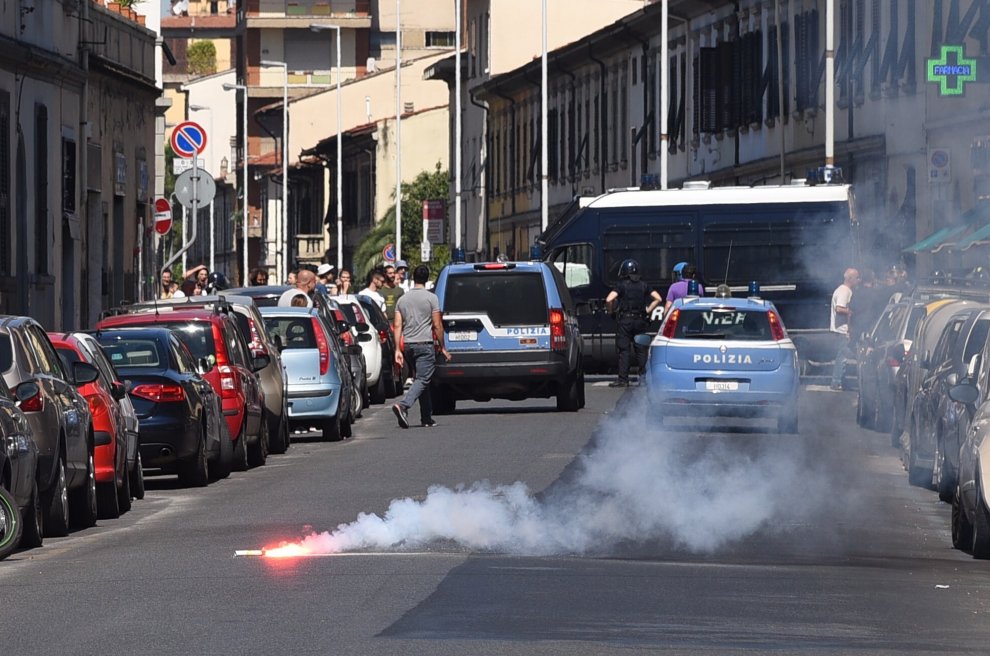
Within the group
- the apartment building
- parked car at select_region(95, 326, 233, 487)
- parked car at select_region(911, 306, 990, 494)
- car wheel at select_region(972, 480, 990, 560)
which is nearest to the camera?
car wheel at select_region(972, 480, 990, 560)

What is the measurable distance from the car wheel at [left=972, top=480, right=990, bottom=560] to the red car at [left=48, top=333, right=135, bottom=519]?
632 centimetres

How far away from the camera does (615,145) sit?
70.9 meters

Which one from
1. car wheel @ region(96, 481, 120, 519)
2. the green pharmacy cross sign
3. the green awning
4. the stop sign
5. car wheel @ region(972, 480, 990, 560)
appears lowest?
car wheel @ region(96, 481, 120, 519)

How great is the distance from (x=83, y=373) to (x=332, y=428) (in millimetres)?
10481

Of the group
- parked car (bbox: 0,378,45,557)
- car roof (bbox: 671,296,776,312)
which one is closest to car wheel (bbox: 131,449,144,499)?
parked car (bbox: 0,378,45,557)

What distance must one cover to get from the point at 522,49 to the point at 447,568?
7482 centimetres

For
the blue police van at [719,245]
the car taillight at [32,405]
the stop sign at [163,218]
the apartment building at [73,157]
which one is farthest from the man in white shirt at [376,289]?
the car taillight at [32,405]

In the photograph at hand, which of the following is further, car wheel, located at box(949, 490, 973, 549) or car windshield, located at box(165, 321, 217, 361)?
car windshield, located at box(165, 321, 217, 361)

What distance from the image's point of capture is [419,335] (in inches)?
1139

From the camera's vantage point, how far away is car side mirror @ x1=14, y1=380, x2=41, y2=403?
49.8 feet

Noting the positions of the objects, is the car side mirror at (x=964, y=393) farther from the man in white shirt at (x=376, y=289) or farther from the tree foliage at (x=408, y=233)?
the tree foliage at (x=408, y=233)

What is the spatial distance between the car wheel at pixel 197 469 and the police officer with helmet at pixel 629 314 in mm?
16947

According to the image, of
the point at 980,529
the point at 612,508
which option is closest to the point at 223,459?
the point at 612,508

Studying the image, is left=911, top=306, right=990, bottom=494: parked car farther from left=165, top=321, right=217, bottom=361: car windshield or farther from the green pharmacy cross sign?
the green pharmacy cross sign
